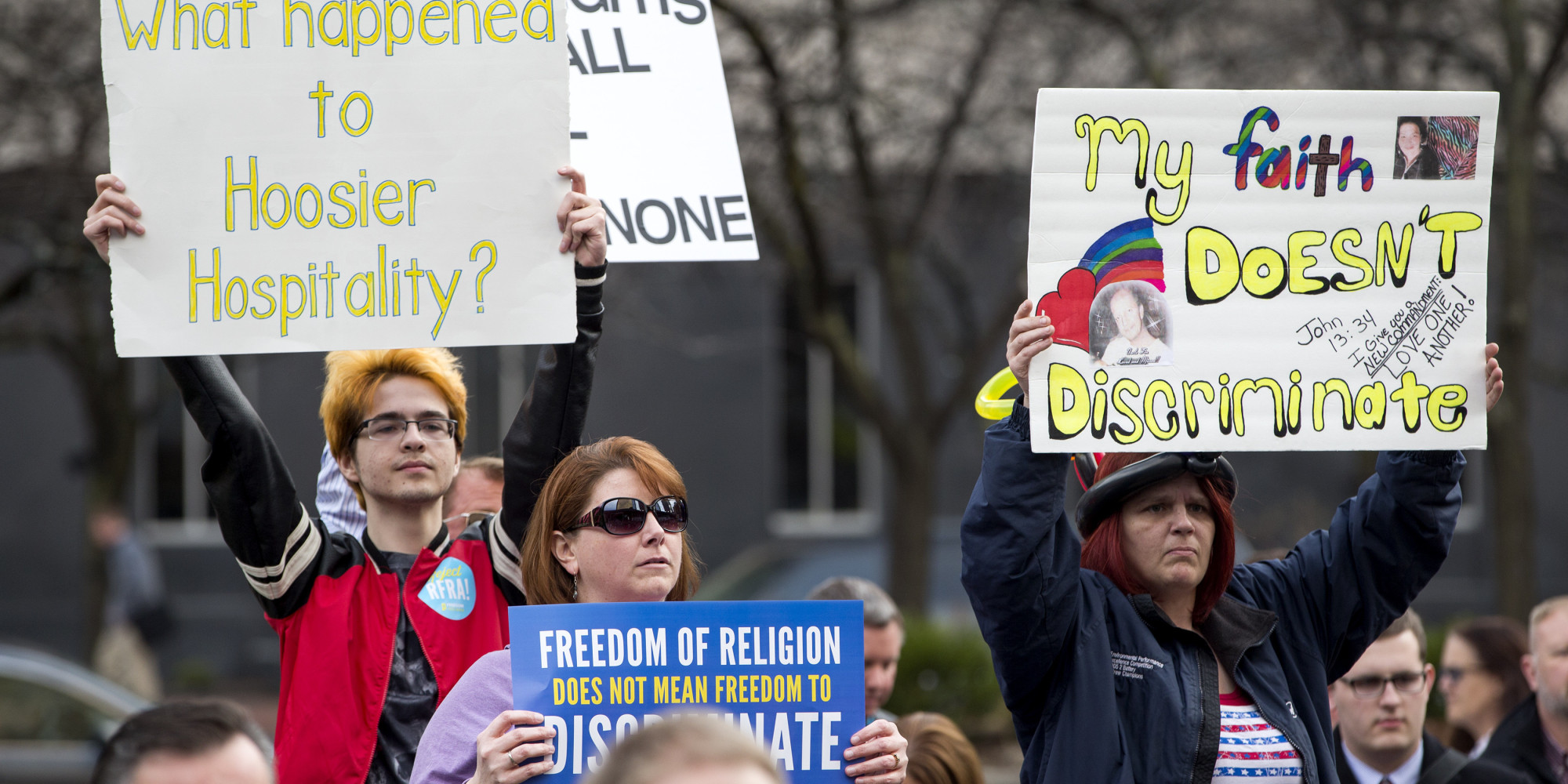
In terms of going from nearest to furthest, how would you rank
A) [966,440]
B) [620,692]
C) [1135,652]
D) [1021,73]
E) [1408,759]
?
1. [620,692]
2. [1135,652]
3. [1408,759]
4. [1021,73]
5. [966,440]

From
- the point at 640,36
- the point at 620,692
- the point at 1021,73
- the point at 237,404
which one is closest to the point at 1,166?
the point at 1021,73

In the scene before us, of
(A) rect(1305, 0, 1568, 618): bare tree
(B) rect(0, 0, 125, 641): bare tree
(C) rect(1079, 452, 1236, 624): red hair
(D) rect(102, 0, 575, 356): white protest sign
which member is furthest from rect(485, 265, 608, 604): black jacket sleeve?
(B) rect(0, 0, 125, 641): bare tree

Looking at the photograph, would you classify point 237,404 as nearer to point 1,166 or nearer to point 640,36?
point 640,36

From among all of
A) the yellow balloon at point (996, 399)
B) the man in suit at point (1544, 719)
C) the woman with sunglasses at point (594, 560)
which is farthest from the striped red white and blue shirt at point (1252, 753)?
the man in suit at point (1544, 719)

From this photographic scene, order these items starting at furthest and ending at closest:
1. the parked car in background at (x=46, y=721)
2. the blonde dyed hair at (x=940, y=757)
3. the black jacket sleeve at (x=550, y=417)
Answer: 1. the parked car in background at (x=46, y=721)
2. the blonde dyed hair at (x=940, y=757)
3. the black jacket sleeve at (x=550, y=417)

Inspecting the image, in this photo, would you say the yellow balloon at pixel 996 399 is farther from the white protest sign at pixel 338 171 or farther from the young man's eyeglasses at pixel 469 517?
the young man's eyeglasses at pixel 469 517

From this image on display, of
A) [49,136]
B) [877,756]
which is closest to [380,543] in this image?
[877,756]

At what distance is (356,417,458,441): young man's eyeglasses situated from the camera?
11.4 feet

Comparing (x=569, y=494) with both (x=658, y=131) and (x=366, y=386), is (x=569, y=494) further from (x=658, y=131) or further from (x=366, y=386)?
(x=658, y=131)

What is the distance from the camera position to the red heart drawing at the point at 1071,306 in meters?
3.08

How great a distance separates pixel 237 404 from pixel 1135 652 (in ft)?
6.09

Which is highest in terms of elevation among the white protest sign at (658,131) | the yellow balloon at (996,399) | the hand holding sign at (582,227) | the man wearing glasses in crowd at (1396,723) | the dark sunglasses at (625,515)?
the white protest sign at (658,131)

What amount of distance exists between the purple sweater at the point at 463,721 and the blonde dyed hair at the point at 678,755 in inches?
47.8

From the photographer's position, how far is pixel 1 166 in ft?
33.0
